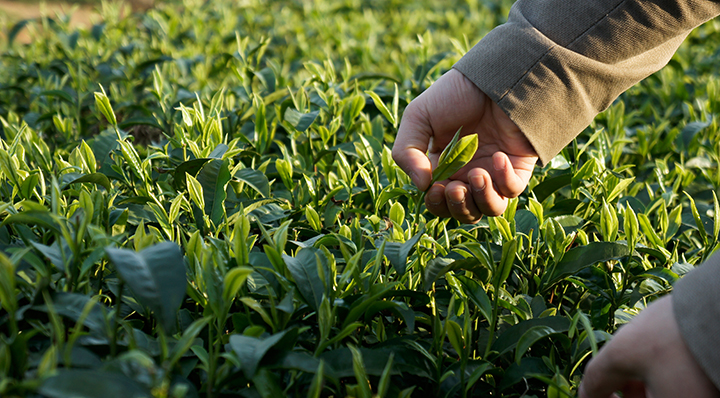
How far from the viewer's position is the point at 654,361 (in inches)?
31.2

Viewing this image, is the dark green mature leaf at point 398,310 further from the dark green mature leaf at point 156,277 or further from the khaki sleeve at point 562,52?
the khaki sleeve at point 562,52

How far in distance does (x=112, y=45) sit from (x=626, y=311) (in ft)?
8.94

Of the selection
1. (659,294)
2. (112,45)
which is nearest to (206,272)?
(659,294)

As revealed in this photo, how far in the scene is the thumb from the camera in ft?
4.22

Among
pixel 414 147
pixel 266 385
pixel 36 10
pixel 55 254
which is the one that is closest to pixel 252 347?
pixel 266 385

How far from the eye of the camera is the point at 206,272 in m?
0.90

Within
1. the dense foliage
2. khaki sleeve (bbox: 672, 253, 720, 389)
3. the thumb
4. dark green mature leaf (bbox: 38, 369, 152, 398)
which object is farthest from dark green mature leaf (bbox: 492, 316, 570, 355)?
dark green mature leaf (bbox: 38, 369, 152, 398)

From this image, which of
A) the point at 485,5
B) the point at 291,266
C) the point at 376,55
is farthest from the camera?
the point at 485,5

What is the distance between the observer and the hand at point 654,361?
77 cm

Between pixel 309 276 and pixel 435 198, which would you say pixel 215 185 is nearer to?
pixel 309 276

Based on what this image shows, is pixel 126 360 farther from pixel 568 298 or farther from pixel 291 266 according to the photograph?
pixel 568 298

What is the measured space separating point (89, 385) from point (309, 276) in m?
0.41

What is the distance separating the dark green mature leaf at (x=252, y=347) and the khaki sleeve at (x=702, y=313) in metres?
0.58

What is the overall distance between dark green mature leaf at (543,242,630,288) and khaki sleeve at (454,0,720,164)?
366 mm
